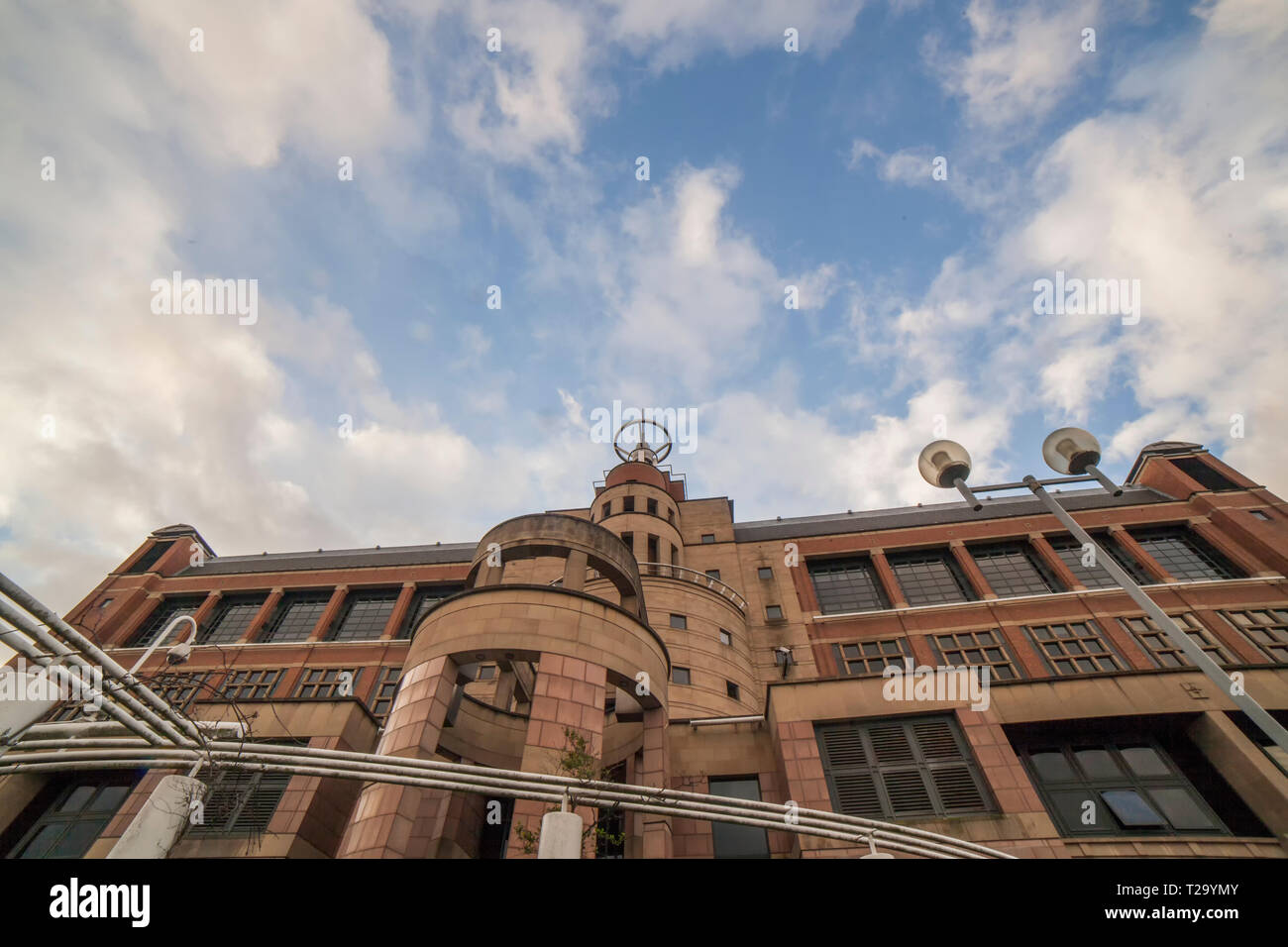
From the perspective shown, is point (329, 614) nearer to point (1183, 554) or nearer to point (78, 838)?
point (78, 838)

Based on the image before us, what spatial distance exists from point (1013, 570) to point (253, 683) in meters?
41.9

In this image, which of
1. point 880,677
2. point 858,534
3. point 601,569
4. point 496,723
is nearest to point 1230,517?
point 858,534

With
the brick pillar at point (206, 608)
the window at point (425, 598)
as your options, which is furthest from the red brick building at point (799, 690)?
the brick pillar at point (206, 608)

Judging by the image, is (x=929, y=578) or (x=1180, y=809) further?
(x=929, y=578)

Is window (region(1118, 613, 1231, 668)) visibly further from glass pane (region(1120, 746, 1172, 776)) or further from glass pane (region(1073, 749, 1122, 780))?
glass pane (region(1073, 749, 1122, 780))

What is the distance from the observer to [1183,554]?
3081 cm

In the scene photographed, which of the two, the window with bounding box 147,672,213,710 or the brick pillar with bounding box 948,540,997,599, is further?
the brick pillar with bounding box 948,540,997,599

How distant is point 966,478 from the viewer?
11.5 m

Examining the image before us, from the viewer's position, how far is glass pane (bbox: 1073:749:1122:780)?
1661cm

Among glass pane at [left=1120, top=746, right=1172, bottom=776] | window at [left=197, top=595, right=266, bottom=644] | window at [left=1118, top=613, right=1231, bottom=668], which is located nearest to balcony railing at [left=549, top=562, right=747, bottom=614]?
glass pane at [left=1120, top=746, right=1172, bottom=776]

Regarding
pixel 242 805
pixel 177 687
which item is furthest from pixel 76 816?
pixel 177 687

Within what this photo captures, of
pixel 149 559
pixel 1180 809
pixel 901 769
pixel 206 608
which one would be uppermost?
pixel 149 559

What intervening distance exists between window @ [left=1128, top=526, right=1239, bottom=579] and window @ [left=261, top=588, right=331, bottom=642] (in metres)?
47.7
